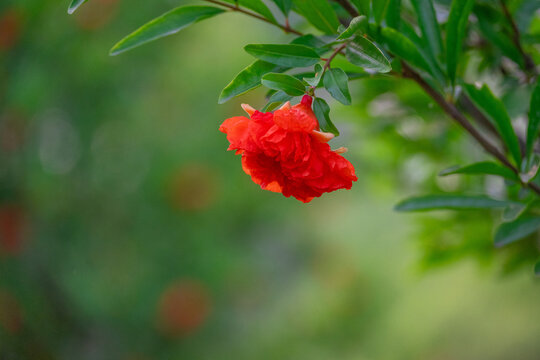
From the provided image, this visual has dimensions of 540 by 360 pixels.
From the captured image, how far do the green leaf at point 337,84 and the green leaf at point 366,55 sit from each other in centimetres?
1

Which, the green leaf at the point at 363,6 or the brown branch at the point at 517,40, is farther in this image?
the brown branch at the point at 517,40

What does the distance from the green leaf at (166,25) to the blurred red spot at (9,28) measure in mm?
1123

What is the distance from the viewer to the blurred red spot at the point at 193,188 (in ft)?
5.85

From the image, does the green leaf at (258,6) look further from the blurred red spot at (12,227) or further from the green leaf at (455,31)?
the blurred red spot at (12,227)

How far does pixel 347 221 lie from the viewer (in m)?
2.39

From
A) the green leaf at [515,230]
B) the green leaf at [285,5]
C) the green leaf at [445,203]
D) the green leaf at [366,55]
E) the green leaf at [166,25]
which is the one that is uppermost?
the green leaf at [166,25]

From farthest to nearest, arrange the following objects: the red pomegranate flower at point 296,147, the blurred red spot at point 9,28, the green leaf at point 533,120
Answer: the blurred red spot at point 9,28
the green leaf at point 533,120
the red pomegranate flower at point 296,147

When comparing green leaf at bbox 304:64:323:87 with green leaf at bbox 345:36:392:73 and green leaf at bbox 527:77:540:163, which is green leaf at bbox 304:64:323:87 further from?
green leaf at bbox 527:77:540:163

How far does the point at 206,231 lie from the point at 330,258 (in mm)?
766

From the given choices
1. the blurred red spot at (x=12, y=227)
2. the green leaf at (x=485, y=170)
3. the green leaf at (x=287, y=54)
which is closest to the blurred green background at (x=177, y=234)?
the blurred red spot at (x=12, y=227)

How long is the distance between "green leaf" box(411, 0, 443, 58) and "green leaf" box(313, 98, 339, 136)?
16 centimetres

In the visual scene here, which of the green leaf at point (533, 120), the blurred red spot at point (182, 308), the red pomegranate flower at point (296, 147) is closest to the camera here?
the red pomegranate flower at point (296, 147)

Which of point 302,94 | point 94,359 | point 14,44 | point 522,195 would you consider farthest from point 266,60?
point 94,359

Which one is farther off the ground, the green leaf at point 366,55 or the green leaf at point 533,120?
the green leaf at point 366,55
